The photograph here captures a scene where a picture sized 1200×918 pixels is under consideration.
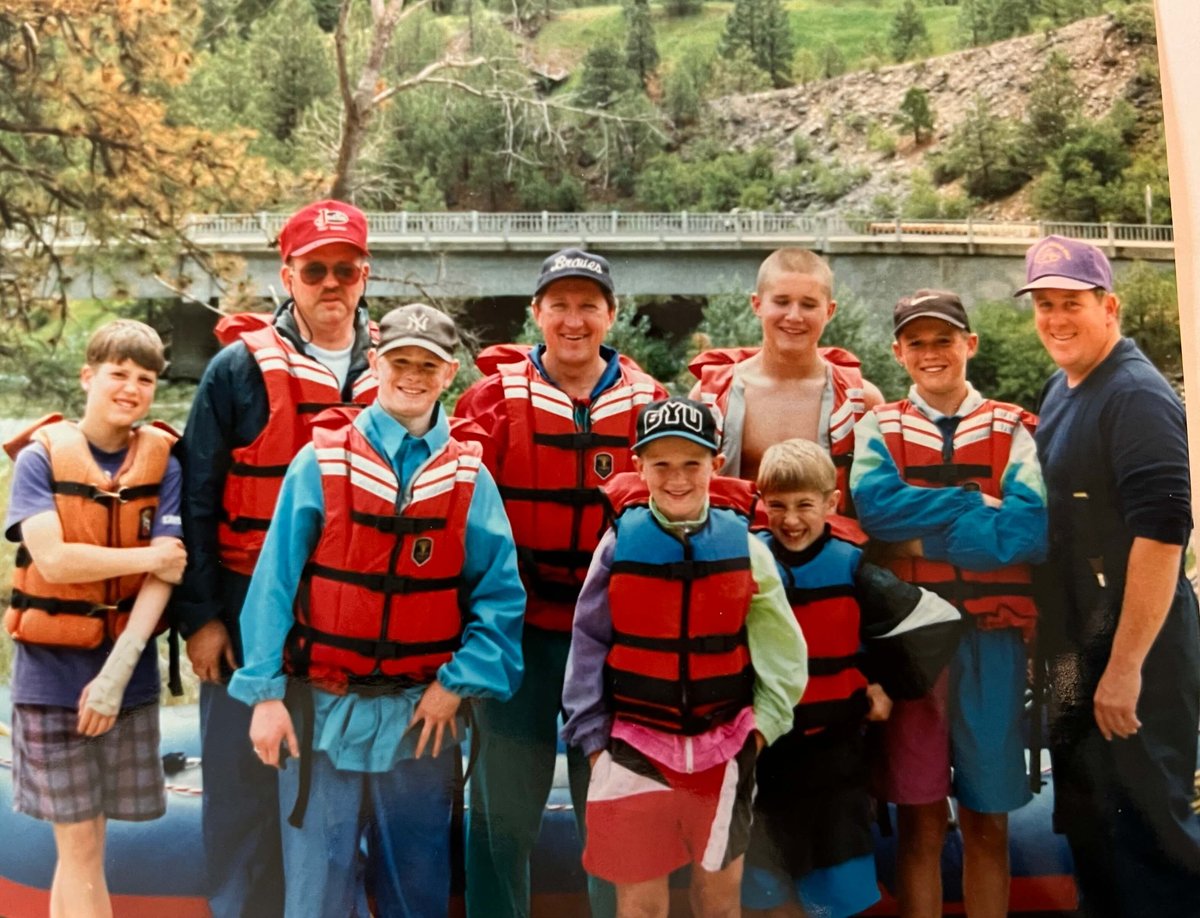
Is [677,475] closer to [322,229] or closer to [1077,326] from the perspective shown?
[322,229]

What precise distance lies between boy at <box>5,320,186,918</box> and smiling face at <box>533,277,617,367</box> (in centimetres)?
114

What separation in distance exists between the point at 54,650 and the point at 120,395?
749 millimetres

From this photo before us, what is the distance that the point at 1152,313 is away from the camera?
11.2 ft

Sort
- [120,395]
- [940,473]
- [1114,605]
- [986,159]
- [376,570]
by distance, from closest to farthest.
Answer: [376,570], [120,395], [940,473], [1114,605], [986,159]

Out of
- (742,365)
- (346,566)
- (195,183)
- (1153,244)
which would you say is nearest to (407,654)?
(346,566)

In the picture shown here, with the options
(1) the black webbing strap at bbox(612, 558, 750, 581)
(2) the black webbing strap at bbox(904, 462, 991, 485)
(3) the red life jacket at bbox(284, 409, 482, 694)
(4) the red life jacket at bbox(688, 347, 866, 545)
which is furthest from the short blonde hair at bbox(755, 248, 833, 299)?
(3) the red life jacket at bbox(284, 409, 482, 694)

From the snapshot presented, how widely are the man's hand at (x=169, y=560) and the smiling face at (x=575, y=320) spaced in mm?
1196

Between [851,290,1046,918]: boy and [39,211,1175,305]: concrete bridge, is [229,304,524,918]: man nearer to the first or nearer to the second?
[39,211,1175,305]: concrete bridge

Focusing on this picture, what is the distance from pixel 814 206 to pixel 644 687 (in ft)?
5.24

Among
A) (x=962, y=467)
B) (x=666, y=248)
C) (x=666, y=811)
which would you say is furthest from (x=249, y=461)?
(x=962, y=467)

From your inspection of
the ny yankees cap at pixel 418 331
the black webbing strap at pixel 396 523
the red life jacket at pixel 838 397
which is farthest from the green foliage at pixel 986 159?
the black webbing strap at pixel 396 523

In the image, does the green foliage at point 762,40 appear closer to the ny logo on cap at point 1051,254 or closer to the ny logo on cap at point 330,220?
the ny logo on cap at point 1051,254

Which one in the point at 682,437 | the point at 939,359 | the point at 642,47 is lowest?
the point at 682,437

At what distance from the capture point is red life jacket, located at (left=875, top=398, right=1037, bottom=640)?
128 inches
